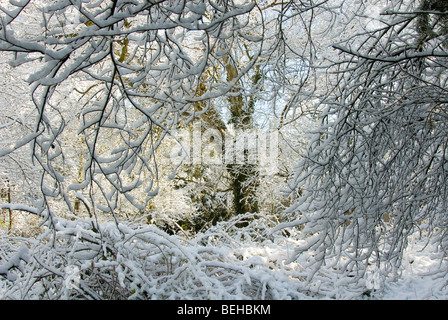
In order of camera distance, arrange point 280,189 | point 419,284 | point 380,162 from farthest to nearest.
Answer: point 419,284
point 280,189
point 380,162

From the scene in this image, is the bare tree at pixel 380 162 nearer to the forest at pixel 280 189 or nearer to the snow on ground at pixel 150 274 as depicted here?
the forest at pixel 280 189

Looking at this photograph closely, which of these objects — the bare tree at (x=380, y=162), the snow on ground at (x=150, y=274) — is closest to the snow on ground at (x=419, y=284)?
the snow on ground at (x=150, y=274)

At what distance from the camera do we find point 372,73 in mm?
2848

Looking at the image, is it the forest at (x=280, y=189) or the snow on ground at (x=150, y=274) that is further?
the snow on ground at (x=150, y=274)

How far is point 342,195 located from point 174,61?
5.59 feet

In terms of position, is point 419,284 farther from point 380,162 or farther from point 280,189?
point 280,189

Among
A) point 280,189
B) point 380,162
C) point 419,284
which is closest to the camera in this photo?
point 380,162

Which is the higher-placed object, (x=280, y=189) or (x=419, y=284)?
(x=280, y=189)

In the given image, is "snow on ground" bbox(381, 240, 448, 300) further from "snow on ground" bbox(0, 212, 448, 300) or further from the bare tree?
the bare tree

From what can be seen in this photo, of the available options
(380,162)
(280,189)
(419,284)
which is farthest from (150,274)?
(419,284)

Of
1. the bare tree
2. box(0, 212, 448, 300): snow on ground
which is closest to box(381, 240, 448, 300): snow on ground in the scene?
box(0, 212, 448, 300): snow on ground

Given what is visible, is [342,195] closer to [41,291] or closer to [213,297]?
[213,297]

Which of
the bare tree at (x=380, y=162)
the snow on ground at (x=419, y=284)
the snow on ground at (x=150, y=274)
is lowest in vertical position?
the snow on ground at (x=419, y=284)
